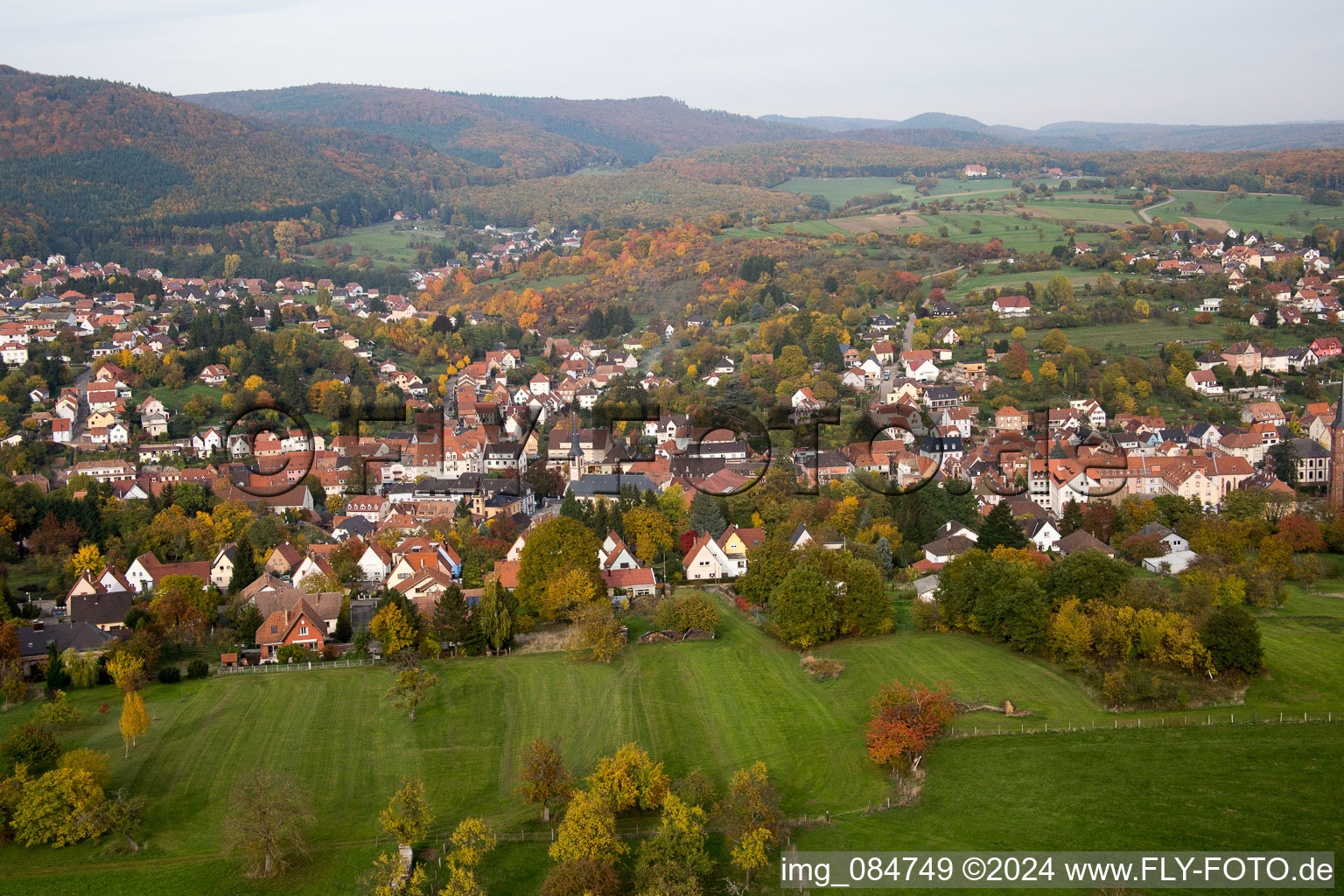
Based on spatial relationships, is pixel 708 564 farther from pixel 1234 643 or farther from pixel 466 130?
pixel 466 130

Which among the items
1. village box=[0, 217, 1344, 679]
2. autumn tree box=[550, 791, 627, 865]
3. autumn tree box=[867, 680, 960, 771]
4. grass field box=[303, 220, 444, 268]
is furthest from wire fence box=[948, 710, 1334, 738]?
grass field box=[303, 220, 444, 268]

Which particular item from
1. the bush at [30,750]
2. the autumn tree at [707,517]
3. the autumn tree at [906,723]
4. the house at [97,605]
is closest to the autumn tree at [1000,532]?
the autumn tree at [707,517]

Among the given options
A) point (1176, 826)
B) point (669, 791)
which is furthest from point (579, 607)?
point (1176, 826)

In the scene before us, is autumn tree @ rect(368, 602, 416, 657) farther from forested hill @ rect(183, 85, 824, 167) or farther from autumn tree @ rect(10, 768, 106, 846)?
forested hill @ rect(183, 85, 824, 167)

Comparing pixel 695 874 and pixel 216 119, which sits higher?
pixel 216 119

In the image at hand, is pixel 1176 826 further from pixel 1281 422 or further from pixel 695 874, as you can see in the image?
pixel 1281 422
